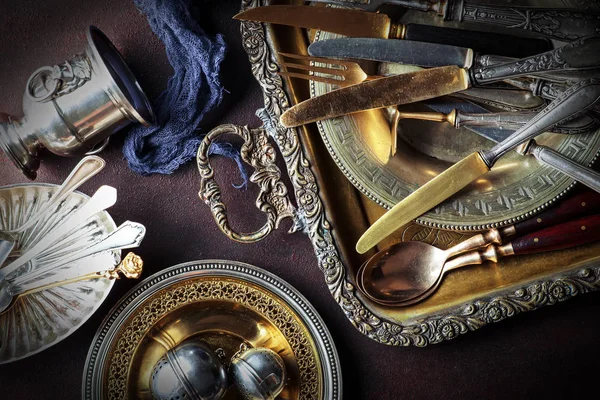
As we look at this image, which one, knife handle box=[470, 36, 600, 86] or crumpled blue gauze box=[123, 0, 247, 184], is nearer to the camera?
knife handle box=[470, 36, 600, 86]

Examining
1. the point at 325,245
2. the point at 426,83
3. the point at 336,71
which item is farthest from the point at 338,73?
the point at 325,245

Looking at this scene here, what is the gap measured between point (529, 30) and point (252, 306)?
0.47 meters

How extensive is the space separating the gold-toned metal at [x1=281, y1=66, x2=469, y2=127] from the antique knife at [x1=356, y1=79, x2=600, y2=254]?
85 mm

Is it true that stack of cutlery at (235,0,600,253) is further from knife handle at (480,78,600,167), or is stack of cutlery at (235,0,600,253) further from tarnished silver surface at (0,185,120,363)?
tarnished silver surface at (0,185,120,363)

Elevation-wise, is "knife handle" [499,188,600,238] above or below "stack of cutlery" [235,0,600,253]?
below

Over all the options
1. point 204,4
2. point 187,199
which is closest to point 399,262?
point 187,199

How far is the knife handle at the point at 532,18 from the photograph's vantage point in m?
0.79

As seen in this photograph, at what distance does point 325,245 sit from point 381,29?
0.87 feet

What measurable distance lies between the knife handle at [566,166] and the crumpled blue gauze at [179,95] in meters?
0.37

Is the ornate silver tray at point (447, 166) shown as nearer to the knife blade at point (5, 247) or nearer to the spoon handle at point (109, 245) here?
the spoon handle at point (109, 245)

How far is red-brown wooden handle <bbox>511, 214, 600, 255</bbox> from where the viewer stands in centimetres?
82

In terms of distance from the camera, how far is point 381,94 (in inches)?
32.3

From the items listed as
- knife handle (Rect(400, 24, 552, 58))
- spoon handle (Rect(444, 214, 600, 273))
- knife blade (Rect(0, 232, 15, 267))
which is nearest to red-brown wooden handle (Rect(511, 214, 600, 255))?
spoon handle (Rect(444, 214, 600, 273))

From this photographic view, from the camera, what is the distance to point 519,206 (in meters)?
0.83
